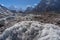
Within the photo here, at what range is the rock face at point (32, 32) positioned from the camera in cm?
777

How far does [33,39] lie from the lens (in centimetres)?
822

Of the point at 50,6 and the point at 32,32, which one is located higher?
the point at 50,6

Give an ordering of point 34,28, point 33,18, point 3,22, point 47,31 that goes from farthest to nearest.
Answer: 1. point 3,22
2. point 33,18
3. point 34,28
4. point 47,31

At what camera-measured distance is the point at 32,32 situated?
843 cm

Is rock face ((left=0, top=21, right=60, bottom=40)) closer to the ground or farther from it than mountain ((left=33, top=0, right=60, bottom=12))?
closer to the ground

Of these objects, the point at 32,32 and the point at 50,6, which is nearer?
the point at 32,32

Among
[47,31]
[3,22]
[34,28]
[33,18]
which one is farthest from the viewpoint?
[3,22]

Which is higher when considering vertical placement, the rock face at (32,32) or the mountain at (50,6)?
the mountain at (50,6)

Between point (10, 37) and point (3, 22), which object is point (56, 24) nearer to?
point (10, 37)

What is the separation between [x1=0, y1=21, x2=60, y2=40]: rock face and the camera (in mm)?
7775

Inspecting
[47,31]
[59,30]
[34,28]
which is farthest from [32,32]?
[59,30]

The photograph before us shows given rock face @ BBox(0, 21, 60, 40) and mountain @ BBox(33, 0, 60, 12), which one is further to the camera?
mountain @ BBox(33, 0, 60, 12)

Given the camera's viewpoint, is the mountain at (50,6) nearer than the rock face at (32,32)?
No

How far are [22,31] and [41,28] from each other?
1254 mm
